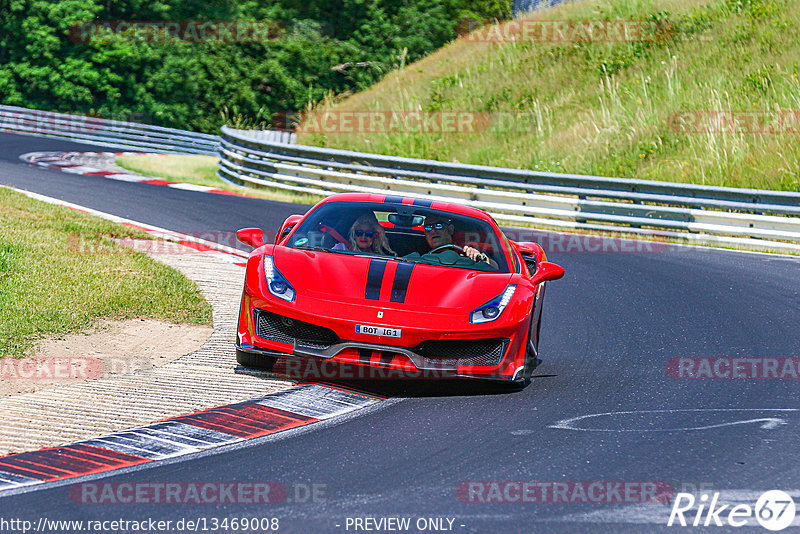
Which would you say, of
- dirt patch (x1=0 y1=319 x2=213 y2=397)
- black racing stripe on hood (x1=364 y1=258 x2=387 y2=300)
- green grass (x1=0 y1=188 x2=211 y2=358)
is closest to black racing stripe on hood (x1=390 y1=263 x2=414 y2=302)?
black racing stripe on hood (x1=364 y1=258 x2=387 y2=300)

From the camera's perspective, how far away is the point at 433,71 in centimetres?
3153

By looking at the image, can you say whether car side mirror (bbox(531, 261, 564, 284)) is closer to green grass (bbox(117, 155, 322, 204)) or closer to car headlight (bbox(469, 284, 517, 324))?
car headlight (bbox(469, 284, 517, 324))

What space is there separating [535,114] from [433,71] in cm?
573

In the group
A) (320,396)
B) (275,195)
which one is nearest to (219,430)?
(320,396)

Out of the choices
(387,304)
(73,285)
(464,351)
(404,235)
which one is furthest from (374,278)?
(73,285)

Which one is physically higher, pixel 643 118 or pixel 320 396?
pixel 643 118

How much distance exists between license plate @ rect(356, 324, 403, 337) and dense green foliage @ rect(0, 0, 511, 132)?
33561 millimetres

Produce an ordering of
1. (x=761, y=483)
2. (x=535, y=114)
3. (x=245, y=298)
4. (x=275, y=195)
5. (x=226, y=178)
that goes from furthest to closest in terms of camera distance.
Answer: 1. (x=535, y=114)
2. (x=226, y=178)
3. (x=275, y=195)
4. (x=245, y=298)
5. (x=761, y=483)

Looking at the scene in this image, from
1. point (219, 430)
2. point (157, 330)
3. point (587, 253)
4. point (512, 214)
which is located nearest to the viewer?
point (219, 430)

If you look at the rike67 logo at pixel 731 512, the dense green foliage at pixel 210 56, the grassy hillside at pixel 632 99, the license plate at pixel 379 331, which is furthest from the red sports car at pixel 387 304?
the dense green foliage at pixel 210 56

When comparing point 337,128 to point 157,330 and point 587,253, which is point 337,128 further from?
point 157,330

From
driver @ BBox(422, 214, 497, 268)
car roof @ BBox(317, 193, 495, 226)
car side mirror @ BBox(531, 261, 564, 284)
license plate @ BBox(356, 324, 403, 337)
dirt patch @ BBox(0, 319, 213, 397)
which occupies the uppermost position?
car roof @ BBox(317, 193, 495, 226)

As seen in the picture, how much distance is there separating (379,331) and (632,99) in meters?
20.0

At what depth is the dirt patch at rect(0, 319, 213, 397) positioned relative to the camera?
7.18m
